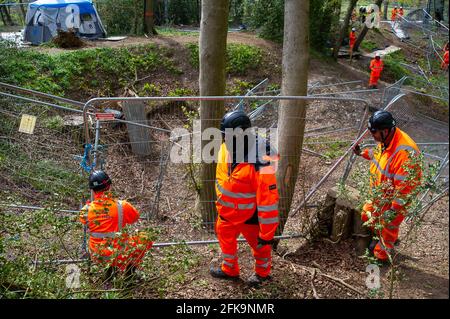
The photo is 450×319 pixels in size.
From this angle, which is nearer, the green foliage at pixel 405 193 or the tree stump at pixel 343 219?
the green foliage at pixel 405 193

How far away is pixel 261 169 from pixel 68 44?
12.9 m

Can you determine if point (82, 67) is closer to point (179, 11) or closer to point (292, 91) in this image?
point (292, 91)

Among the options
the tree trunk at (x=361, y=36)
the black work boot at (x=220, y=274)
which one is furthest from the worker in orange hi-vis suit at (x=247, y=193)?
the tree trunk at (x=361, y=36)

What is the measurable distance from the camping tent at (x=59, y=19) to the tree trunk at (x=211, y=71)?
1231cm

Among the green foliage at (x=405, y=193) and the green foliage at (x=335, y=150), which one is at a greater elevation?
the green foliage at (x=405, y=193)

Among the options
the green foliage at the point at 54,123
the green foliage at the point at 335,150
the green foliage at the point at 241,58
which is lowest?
the green foliage at the point at 335,150

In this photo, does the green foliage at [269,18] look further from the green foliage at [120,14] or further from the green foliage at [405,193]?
the green foliage at [405,193]

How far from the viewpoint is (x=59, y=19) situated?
17.3 meters

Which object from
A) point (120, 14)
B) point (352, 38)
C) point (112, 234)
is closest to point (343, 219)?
point (112, 234)

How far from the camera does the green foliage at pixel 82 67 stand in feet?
40.2

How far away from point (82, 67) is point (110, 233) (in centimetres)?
1054

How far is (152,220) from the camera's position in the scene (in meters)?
6.97
